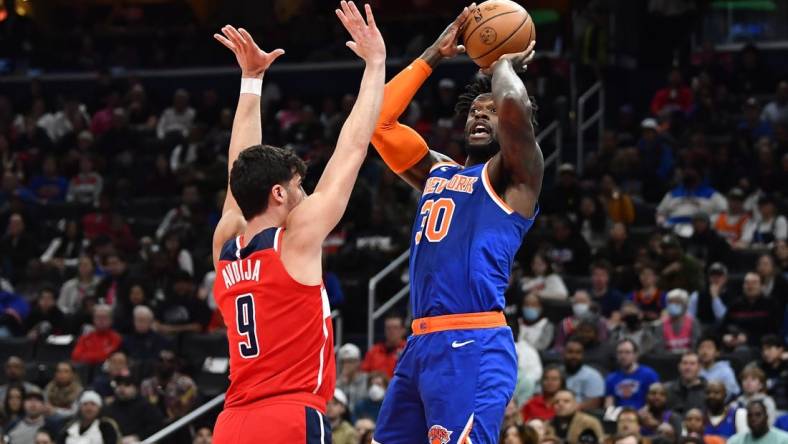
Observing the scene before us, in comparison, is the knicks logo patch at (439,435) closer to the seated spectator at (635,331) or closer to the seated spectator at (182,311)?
the seated spectator at (635,331)

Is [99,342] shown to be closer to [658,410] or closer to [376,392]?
[376,392]

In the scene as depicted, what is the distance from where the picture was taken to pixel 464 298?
6805 millimetres

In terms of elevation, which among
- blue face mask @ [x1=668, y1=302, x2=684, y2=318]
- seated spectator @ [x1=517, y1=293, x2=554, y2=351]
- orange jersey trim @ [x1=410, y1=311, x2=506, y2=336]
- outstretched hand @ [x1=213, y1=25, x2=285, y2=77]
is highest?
outstretched hand @ [x1=213, y1=25, x2=285, y2=77]

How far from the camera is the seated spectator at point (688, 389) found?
1362cm

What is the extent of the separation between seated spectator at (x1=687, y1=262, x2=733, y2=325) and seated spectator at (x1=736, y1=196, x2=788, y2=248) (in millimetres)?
1394

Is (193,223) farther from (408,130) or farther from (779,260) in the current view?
(408,130)

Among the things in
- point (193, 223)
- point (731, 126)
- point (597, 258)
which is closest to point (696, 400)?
point (597, 258)

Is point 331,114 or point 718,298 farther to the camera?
point 331,114

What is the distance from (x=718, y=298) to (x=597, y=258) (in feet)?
5.97

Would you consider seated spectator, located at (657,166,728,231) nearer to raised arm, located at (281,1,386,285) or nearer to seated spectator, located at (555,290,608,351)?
seated spectator, located at (555,290,608,351)

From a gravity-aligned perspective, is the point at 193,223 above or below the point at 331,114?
below

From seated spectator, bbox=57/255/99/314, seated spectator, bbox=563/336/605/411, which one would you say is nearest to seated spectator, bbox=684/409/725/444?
seated spectator, bbox=563/336/605/411

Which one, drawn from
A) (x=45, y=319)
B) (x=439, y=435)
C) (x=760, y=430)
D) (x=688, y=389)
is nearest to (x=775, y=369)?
(x=688, y=389)

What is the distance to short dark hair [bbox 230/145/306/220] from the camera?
5.93 m
